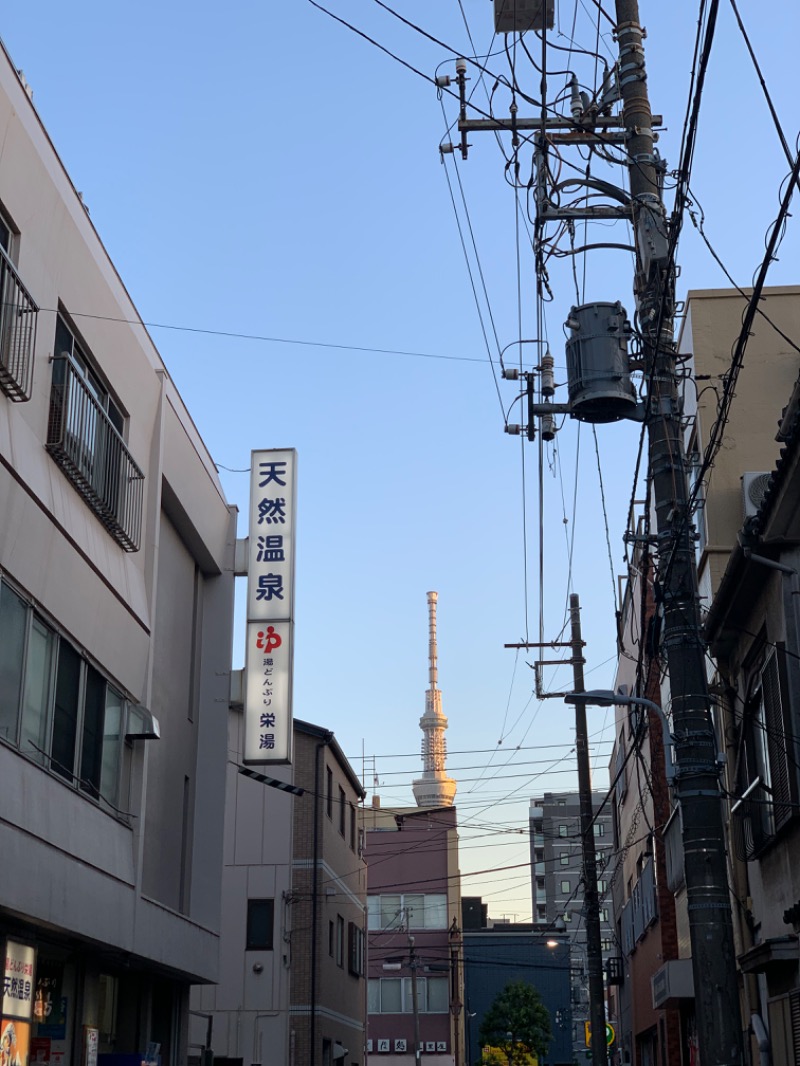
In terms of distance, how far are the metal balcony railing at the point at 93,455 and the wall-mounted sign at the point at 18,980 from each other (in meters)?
5.50

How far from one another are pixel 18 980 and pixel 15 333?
715cm

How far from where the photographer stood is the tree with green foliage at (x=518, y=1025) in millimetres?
62656

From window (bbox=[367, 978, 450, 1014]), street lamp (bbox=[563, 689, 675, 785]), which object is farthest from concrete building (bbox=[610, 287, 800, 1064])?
window (bbox=[367, 978, 450, 1014])

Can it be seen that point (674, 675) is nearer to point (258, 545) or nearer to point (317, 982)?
point (258, 545)

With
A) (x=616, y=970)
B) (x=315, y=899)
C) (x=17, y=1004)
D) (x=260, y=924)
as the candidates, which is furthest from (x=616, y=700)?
(x=616, y=970)

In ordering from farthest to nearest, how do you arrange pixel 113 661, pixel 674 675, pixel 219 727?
pixel 219 727
pixel 113 661
pixel 674 675

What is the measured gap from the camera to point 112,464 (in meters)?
17.0

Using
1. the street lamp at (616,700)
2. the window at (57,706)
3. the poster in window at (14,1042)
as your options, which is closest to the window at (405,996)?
the window at (57,706)

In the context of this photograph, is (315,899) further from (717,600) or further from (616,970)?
(717,600)

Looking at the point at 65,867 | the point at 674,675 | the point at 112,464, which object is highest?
Result: the point at 112,464

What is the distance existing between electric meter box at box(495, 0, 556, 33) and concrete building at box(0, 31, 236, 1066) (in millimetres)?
5438

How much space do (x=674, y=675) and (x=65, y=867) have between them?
773 centimetres

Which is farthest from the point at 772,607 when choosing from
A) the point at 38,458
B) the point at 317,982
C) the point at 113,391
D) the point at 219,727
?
the point at 317,982

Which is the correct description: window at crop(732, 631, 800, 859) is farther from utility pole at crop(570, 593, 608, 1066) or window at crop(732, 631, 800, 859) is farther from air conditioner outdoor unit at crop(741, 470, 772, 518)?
utility pole at crop(570, 593, 608, 1066)
